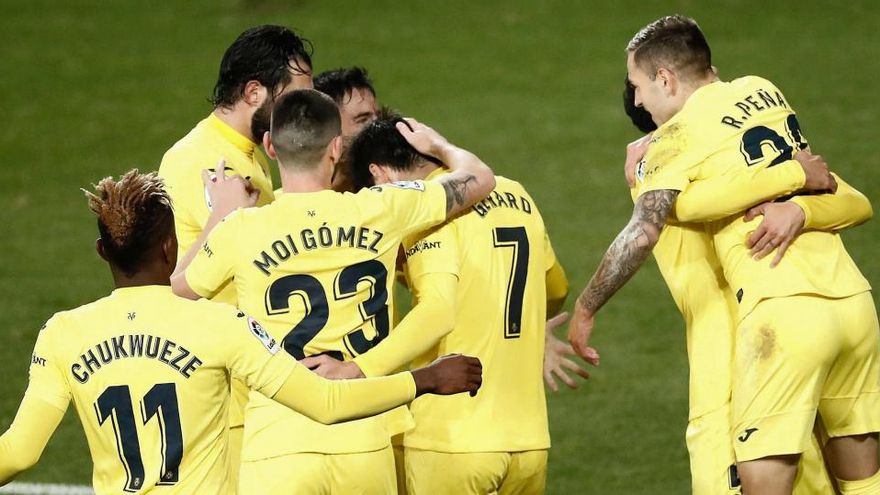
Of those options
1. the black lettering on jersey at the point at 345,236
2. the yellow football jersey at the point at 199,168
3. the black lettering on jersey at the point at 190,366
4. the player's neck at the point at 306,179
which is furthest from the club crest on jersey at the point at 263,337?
the yellow football jersey at the point at 199,168

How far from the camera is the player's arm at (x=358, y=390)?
5.04m

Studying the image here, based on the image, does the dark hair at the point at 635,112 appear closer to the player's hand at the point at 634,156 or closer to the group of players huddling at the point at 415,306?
the player's hand at the point at 634,156

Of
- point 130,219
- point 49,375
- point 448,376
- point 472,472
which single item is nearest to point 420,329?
point 448,376

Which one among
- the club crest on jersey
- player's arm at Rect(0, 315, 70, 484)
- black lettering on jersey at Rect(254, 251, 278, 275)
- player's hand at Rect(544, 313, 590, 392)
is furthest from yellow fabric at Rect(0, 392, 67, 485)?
player's hand at Rect(544, 313, 590, 392)

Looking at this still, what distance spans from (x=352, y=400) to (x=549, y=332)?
220cm

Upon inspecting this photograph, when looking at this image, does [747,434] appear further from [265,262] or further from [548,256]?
[265,262]

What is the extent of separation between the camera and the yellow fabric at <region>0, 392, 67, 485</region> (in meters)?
4.91

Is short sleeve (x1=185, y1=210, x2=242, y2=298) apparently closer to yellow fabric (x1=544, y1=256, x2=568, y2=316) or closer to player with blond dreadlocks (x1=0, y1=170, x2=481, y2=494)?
player with blond dreadlocks (x1=0, y1=170, x2=481, y2=494)

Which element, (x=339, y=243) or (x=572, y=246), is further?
(x=572, y=246)

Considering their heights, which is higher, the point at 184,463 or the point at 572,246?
the point at 572,246

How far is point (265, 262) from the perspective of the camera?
223 inches

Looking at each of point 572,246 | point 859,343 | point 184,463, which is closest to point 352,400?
point 184,463

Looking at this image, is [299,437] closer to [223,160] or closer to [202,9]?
[223,160]

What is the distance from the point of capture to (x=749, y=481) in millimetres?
6191
